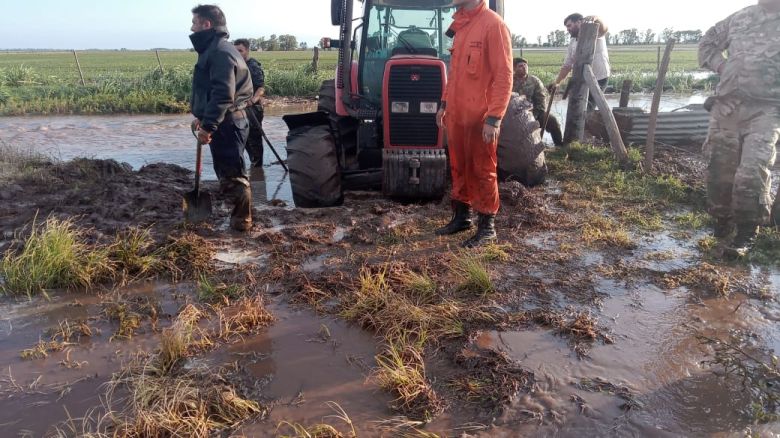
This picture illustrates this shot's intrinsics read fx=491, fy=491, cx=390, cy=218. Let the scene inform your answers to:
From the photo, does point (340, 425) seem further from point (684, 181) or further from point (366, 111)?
point (684, 181)

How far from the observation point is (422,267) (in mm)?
3771

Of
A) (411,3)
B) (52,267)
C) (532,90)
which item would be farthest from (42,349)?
(532,90)

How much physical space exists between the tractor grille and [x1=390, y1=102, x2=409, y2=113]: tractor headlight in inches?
1.2

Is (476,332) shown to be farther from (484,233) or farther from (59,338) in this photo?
(59,338)

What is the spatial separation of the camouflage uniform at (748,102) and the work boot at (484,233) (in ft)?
6.46

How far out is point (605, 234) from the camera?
4.40 meters

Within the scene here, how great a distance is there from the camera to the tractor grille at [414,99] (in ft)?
16.1

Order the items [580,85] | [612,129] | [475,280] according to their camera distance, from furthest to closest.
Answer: [580,85] → [612,129] → [475,280]

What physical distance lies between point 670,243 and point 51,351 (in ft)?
Result: 15.4

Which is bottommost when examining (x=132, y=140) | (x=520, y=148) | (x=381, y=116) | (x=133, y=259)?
(x=133, y=259)

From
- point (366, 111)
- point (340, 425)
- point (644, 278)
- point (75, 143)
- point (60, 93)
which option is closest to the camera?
point (340, 425)

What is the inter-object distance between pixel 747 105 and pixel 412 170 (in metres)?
2.88

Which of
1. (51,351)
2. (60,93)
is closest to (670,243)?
(51,351)

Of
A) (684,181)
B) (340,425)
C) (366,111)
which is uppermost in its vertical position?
(366,111)
